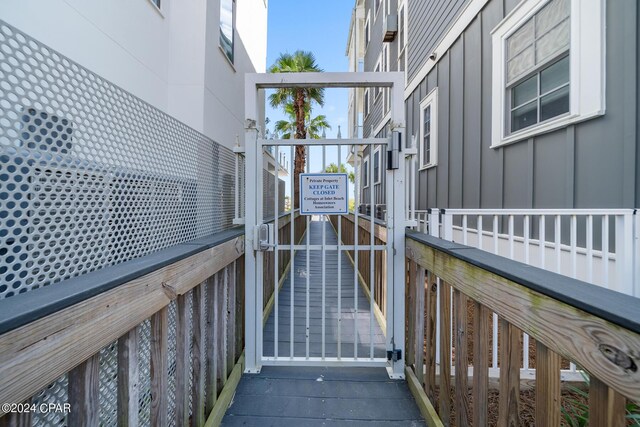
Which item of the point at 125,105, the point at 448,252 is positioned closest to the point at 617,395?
the point at 448,252

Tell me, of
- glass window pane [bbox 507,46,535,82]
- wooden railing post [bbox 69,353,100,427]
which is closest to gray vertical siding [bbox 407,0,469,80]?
glass window pane [bbox 507,46,535,82]

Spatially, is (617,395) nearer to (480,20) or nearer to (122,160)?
(122,160)

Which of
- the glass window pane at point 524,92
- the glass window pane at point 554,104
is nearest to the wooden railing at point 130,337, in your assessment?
the glass window pane at point 554,104

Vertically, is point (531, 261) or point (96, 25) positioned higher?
point (96, 25)

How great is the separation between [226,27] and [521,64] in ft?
15.5

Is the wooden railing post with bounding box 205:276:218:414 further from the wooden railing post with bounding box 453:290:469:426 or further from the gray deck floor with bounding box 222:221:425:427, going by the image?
the wooden railing post with bounding box 453:290:469:426

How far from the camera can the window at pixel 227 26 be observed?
514 cm

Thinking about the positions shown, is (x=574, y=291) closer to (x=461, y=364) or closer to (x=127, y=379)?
(x=461, y=364)

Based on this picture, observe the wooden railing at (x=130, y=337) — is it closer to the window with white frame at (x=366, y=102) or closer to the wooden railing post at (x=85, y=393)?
the wooden railing post at (x=85, y=393)

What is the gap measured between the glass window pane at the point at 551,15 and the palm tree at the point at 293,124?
9419 millimetres

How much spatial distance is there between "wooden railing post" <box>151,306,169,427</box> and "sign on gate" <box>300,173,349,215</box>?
3.96 feet

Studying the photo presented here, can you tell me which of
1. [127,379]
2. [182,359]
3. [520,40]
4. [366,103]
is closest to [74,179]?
[127,379]

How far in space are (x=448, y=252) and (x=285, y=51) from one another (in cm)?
1291

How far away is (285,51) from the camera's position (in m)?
12.3
